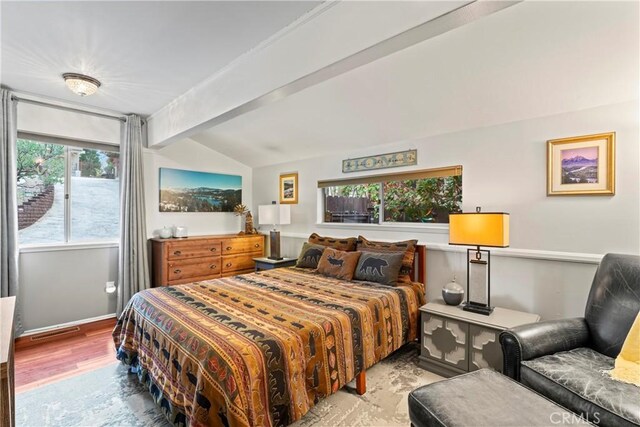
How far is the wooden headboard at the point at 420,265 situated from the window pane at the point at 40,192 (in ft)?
13.7

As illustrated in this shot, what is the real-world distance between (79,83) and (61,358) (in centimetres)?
255

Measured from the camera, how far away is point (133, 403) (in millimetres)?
2123

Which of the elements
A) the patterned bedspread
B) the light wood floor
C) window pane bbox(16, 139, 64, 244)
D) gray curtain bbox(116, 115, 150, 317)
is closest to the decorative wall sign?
the patterned bedspread

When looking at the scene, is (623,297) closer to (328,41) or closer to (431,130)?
(431,130)

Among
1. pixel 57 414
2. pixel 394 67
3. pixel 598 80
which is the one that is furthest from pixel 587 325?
pixel 57 414

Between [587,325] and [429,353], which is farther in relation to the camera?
[429,353]

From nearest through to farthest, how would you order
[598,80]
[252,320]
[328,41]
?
[328,41] → [252,320] → [598,80]

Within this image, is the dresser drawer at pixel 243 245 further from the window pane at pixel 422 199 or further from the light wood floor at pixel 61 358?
the window pane at pixel 422 199

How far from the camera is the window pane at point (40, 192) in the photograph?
337 centimetres

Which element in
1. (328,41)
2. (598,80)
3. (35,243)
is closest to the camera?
(328,41)

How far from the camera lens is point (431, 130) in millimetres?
3133

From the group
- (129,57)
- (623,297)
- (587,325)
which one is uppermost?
(129,57)

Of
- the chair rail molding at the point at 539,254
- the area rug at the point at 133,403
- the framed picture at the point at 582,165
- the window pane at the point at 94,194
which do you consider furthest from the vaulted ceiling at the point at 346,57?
the area rug at the point at 133,403

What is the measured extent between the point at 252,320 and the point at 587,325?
7.21 ft
